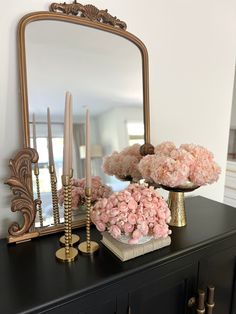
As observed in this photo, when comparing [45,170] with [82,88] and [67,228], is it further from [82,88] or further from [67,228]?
[82,88]

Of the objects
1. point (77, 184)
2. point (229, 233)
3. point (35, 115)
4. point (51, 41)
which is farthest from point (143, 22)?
point (229, 233)

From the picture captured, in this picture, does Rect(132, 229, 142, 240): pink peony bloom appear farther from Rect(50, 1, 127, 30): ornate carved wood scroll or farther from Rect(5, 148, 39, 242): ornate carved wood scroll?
Rect(50, 1, 127, 30): ornate carved wood scroll

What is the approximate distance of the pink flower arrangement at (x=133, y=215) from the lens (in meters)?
0.70

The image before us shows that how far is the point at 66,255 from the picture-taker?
2.46ft

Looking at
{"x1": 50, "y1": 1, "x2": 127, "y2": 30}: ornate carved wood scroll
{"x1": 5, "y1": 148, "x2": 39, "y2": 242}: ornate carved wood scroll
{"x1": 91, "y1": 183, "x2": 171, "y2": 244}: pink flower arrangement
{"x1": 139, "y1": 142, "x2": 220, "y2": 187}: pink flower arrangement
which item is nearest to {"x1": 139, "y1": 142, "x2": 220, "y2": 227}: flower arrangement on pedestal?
{"x1": 139, "y1": 142, "x2": 220, "y2": 187}: pink flower arrangement

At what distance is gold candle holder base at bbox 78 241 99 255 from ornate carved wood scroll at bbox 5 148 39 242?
0.22 meters

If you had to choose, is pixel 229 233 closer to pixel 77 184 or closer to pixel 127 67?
pixel 77 184

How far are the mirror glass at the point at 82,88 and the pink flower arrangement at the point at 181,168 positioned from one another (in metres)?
0.28

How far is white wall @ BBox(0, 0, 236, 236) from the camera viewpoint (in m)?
0.86

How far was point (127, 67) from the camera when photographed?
43.4 inches

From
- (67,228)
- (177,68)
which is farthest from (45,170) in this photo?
(177,68)

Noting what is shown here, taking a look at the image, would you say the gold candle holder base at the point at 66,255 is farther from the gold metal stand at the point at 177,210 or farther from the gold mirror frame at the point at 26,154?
the gold metal stand at the point at 177,210

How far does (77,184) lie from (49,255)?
32 cm

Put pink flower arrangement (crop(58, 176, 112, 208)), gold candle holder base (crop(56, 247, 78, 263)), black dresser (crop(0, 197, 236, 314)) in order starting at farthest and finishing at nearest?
pink flower arrangement (crop(58, 176, 112, 208)), gold candle holder base (crop(56, 247, 78, 263)), black dresser (crop(0, 197, 236, 314))
